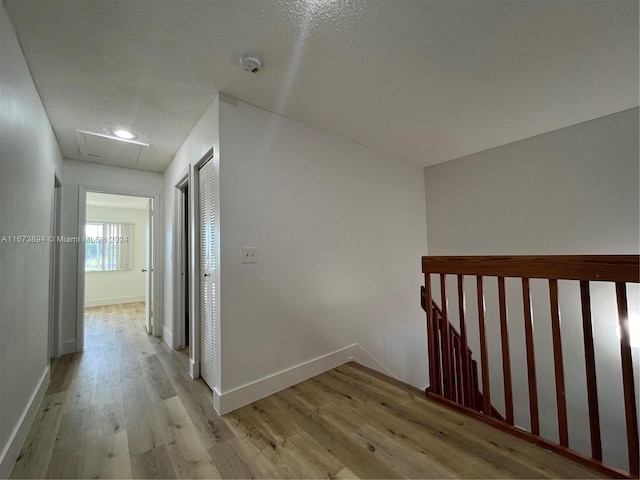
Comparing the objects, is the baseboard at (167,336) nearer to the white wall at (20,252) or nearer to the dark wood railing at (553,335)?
the white wall at (20,252)

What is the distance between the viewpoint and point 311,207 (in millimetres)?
2373

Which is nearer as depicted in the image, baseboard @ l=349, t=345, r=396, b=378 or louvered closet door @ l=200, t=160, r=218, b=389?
louvered closet door @ l=200, t=160, r=218, b=389

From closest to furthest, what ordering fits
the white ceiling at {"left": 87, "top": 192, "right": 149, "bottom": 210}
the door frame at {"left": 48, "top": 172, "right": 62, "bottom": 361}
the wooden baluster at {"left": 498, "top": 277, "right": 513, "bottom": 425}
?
1. the wooden baluster at {"left": 498, "top": 277, "right": 513, "bottom": 425}
2. the door frame at {"left": 48, "top": 172, "right": 62, "bottom": 361}
3. the white ceiling at {"left": 87, "top": 192, "right": 149, "bottom": 210}

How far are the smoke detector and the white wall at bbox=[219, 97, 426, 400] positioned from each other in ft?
1.19

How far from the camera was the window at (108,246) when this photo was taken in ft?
18.6

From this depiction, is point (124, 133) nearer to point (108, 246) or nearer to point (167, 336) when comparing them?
point (167, 336)

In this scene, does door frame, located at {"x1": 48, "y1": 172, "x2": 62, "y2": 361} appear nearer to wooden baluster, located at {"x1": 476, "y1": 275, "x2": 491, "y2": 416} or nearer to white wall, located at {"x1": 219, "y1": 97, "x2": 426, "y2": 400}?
white wall, located at {"x1": 219, "y1": 97, "x2": 426, "y2": 400}

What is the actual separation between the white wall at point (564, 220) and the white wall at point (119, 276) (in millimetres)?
6364

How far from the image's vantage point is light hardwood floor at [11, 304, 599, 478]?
1268mm

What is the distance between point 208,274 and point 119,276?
5436 millimetres

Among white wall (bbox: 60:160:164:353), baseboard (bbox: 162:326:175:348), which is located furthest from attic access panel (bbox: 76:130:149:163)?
baseboard (bbox: 162:326:175:348)

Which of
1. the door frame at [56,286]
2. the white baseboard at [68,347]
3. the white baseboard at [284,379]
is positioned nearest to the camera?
the white baseboard at [284,379]

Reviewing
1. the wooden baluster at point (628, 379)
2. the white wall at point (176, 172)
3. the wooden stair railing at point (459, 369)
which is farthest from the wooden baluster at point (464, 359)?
the white wall at point (176, 172)

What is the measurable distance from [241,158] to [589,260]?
211 cm
